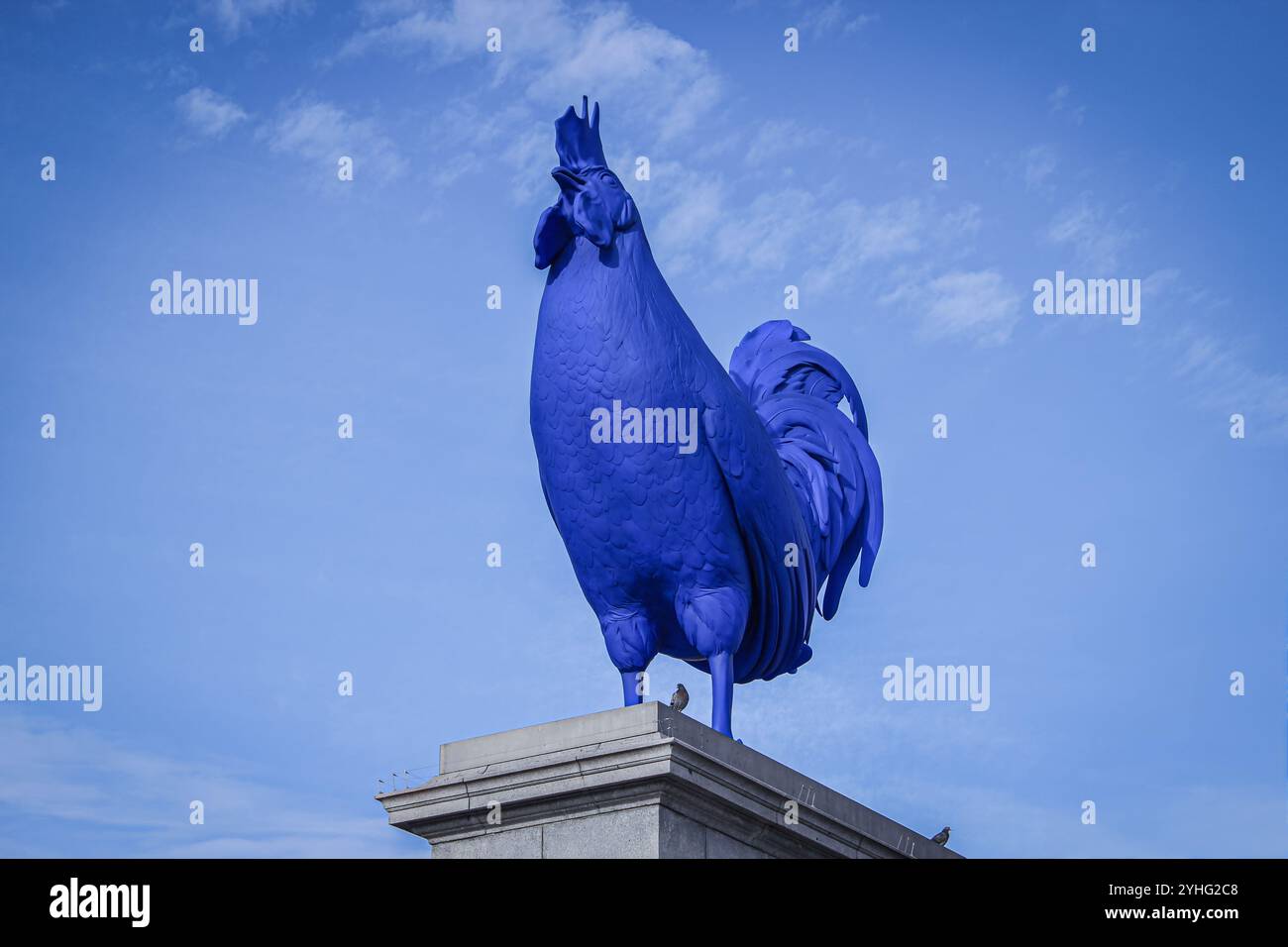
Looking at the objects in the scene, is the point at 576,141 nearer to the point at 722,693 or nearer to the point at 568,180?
the point at 568,180

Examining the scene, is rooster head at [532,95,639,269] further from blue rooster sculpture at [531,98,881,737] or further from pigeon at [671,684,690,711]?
pigeon at [671,684,690,711]

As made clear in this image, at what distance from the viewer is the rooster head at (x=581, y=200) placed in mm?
9273

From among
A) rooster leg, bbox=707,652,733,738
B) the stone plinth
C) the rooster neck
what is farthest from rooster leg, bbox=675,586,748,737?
the rooster neck

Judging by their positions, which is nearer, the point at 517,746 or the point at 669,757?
the point at 669,757

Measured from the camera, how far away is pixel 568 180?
9312mm

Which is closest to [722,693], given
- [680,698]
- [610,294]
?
[680,698]

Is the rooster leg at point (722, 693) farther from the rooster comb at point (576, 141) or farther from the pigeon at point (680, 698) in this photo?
the rooster comb at point (576, 141)

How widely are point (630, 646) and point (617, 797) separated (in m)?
1.32

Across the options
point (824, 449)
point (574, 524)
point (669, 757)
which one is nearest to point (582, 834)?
point (669, 757)
